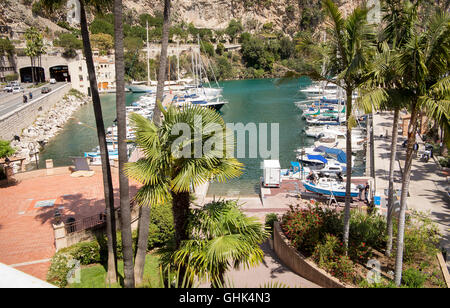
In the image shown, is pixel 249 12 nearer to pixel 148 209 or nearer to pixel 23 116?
pixel 23 116

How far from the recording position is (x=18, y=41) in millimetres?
69750

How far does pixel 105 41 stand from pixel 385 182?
260ft

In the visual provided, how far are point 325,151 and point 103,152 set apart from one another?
1891cm

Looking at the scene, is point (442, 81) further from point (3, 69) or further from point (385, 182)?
point (3, 69)

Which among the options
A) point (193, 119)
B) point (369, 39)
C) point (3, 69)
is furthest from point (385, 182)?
point (3, 69)

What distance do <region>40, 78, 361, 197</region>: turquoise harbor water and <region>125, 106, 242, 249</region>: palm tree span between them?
6.61 meters

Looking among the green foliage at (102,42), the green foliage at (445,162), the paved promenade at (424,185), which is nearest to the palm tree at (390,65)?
the paved promenade at (424,185)

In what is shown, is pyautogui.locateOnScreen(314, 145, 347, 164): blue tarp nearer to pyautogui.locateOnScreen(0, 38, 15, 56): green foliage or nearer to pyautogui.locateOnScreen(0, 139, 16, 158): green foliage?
pyautogui.locateOnScreen(0, 139, 16, 158): green foliage

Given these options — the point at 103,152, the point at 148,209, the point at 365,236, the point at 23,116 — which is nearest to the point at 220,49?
the point at 23,116

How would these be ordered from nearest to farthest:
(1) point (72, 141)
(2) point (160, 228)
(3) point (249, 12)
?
(2) point (160, 228) → (1) point (72, 141) → (3) point (249, 12)

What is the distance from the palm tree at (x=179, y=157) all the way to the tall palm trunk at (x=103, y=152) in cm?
326

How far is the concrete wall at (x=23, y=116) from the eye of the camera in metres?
28.8

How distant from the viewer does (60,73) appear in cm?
7588
